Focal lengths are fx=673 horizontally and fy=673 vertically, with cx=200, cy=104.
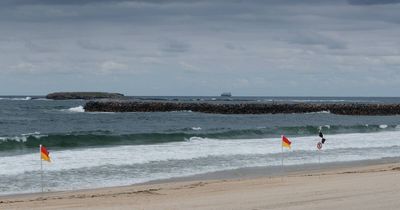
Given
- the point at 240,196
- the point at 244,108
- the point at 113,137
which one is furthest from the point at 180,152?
the point at 244,108

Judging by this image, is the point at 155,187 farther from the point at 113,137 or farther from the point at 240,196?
the point at 113,137

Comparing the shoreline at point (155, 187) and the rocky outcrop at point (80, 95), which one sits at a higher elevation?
the rocky outcrop at point (80, 95)

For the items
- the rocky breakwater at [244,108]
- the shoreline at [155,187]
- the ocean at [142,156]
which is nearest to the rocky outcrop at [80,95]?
the rocky breakwater at [244,108]

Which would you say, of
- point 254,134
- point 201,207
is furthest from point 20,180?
point 254,134

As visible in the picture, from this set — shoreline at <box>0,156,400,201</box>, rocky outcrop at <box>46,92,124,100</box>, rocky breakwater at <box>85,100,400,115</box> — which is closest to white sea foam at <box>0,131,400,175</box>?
shoreline at <box>0,156,400,201</box>

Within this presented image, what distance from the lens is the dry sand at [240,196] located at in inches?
497

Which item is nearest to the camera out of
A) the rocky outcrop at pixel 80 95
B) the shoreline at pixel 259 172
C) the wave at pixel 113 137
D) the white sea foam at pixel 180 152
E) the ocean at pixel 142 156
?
the shoreline at pixel 259 172

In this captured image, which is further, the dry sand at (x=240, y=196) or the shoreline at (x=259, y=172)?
the shoreline at (x=259, y=172)

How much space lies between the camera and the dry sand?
497 inches

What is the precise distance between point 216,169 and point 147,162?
2.95 meters

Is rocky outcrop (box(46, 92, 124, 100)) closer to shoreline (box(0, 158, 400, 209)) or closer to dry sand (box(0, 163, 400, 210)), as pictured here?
shoreline (box(0, 158, 400, 209))

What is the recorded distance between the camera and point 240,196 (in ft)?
46.0

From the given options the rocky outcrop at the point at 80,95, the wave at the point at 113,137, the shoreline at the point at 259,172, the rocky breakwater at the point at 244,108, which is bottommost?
the shoreline at the point at 259,172

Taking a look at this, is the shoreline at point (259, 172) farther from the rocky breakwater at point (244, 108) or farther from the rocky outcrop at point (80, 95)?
the rocky outcrop at point (80, 95)
